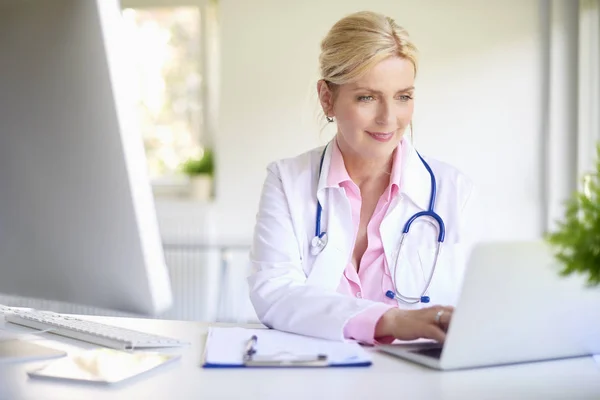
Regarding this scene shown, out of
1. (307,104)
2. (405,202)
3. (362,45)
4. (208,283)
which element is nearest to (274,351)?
(405,202)

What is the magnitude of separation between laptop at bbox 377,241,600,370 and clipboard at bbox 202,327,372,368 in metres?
0.09

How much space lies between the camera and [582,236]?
790mm

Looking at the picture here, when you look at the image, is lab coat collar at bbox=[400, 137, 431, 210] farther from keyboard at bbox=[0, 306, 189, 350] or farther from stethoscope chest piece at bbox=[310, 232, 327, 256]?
keyboard at bbox=[0, 306, 189, 350]

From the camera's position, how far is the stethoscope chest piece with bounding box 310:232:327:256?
5.50ft

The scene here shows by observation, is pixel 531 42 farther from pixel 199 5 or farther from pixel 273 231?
pixel 273 231

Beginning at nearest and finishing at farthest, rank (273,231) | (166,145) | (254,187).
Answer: (273,231), (254,187), (166,145)

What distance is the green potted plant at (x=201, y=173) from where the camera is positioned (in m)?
5.05

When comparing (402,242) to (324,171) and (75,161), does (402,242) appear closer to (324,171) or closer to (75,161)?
(324,171)

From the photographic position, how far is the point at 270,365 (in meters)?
1.12

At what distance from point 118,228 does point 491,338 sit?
57 centimetres

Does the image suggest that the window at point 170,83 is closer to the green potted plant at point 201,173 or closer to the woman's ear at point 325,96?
the green potted plant at point 201,173

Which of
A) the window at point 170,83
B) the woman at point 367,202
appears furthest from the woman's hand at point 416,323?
the window at point 170,83

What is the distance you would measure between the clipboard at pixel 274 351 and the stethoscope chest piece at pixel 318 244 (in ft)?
1.06

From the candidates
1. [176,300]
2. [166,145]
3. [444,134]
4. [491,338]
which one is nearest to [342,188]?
[491,338]
